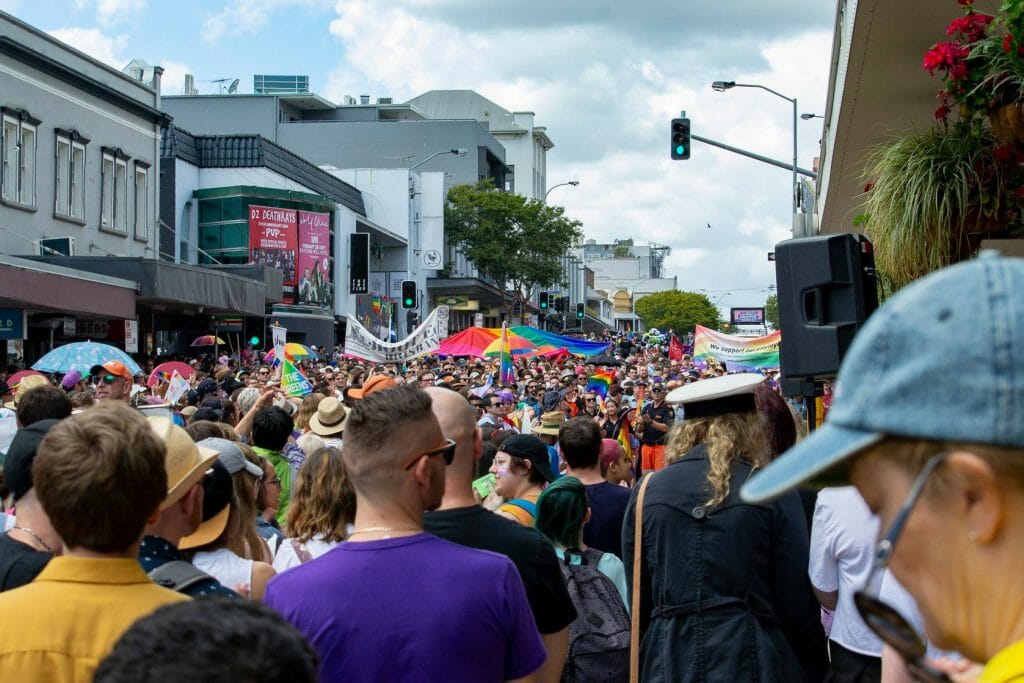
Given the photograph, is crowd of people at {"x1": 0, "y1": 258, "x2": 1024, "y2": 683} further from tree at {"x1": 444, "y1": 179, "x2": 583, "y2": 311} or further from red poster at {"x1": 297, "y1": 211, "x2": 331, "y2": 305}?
tree at {"x1": 444, "y1": 179, "x2": 583, "y2": 311}

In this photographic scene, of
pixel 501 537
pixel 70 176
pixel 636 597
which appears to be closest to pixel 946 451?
pixel 501 537

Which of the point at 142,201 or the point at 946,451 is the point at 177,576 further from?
the point at 142,201

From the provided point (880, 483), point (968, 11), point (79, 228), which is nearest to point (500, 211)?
point (79, 228)

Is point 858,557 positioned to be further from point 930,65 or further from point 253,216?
point 253,216

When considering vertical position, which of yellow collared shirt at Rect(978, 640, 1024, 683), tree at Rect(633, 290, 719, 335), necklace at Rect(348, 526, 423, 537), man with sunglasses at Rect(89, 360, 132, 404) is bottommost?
necklace at Rect(348, 526, 423, 537)

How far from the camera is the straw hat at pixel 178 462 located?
362cm

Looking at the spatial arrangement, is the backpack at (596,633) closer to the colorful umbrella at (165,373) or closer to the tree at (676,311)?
the colorful umbrella at (165,373)

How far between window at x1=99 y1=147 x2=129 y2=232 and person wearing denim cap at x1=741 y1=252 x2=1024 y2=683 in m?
33.7

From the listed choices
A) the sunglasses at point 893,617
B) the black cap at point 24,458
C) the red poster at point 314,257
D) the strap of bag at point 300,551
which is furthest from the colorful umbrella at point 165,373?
the red poster at point 314,257

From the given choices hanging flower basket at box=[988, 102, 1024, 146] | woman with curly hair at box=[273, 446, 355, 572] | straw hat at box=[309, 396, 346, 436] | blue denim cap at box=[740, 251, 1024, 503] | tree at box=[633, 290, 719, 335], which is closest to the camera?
blue denim cap at box=[740, 251, 1024, 503]

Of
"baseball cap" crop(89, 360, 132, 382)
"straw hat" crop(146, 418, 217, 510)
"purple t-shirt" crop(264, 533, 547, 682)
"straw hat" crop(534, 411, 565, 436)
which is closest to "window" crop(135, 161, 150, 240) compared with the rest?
"baseball cap" crop(89, 360, 132, 382)

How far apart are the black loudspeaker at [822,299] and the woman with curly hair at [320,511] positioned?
2.12 m

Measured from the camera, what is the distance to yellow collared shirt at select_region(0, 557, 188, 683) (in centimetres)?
280

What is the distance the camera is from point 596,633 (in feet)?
16.3
